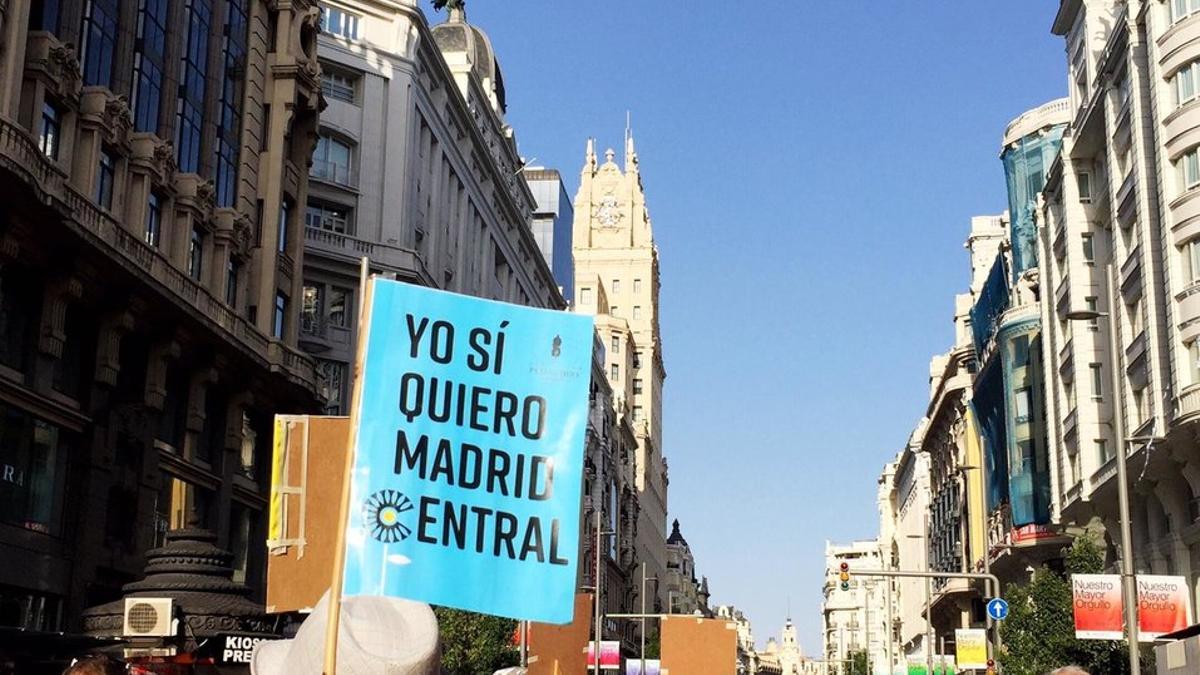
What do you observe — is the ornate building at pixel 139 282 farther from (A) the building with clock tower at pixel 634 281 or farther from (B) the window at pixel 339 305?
(A) the building with clock tower at pixel 634 281

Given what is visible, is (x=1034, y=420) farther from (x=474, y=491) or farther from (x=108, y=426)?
(x=474, y=491)

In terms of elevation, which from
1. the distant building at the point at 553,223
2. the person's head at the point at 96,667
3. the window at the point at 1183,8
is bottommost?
the person's head at the point at 96,667

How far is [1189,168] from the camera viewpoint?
3844cm

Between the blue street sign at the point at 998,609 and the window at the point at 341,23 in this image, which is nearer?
the blue street sign at the point at 998,609

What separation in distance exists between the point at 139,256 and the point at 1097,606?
20.6m

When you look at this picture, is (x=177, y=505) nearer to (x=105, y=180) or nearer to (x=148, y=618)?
(x=105, y=180)

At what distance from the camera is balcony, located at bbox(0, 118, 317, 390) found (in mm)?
28266

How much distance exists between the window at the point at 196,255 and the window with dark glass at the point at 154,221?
1.34m

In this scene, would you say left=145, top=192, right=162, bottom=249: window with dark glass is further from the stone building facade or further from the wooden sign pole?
the wooden sign pole

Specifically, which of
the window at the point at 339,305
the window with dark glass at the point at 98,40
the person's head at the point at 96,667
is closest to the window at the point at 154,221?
the window with dark glass at the point at 98,40

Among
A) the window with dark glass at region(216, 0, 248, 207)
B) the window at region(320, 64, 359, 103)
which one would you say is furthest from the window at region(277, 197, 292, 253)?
the window at region(320, 64, 359, 103)

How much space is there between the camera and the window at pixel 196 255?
38875mm

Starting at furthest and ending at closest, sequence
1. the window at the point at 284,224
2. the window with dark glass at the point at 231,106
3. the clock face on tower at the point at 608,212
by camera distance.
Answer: the clock face on tower at the point at 608,212 → the window at the point at 284,224 → the window with dark glass at the point at 231,106

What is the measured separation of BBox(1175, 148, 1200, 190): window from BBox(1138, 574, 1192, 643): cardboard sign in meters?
12.6
